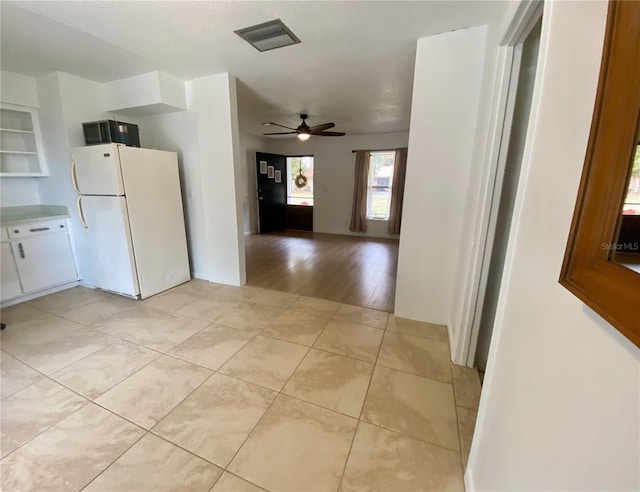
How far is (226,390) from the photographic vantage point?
1669mm

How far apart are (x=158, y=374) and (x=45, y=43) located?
9.23ft

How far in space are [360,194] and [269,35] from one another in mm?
4420

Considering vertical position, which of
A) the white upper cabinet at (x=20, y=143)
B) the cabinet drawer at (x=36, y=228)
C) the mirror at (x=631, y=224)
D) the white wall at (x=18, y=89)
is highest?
the white wall at (x=18, y=89)

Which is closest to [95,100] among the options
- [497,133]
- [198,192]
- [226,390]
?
[198,192]

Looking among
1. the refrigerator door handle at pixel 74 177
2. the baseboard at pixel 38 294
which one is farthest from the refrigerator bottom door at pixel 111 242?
the baseboard at pixel 38 294

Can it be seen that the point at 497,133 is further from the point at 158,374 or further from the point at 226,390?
the point at 158,374

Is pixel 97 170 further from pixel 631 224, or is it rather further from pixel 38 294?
pixel 631 224

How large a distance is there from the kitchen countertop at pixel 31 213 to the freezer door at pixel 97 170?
54cm

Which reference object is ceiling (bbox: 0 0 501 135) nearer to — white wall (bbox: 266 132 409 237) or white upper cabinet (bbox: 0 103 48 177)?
white upper cabinet (bbox: 0 103 48 177)

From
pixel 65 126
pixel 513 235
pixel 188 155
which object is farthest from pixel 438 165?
pixel 65 126

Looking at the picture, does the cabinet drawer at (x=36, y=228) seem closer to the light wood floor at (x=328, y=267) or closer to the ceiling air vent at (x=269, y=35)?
the light wood floor at (x=328, y=267)

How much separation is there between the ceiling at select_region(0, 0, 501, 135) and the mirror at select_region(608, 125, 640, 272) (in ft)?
6.16

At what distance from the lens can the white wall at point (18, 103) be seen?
2723 mm

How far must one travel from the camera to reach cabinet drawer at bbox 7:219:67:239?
270cm
